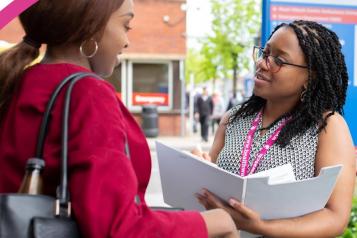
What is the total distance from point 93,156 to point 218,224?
14.7 inches

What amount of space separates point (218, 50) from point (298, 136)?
2423 centimetres

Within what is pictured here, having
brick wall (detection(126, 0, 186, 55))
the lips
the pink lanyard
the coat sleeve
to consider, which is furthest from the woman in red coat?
brick wall (detection(126, 0, 186, 55))

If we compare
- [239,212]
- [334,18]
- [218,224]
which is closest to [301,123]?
[239,212]

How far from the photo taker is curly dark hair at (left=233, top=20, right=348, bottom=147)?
2033 millimetres

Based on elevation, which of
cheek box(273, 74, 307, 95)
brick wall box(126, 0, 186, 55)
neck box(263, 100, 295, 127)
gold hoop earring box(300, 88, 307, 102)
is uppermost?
brick wall box(126, 0, 186, 55)

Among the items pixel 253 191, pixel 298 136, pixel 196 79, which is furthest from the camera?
pixel 196 79

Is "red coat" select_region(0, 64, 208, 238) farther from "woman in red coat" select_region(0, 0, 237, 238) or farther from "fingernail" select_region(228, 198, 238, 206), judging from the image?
"fingernail" select_region(228, 198, 238, 206)

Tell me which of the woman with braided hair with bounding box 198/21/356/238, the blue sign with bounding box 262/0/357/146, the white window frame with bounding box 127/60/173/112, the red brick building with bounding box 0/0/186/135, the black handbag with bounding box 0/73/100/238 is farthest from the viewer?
the red brick building with bounding box 0/0/186/135

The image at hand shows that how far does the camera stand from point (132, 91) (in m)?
18.2

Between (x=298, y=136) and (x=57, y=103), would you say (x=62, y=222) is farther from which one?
(x=298, y=136)

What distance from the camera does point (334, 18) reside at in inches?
132

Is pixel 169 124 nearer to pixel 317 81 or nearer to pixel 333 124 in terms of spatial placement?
pixel 317 81

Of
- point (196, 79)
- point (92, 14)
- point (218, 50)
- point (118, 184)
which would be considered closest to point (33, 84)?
point (92, 14)

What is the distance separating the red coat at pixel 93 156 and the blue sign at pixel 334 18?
2124 mm
